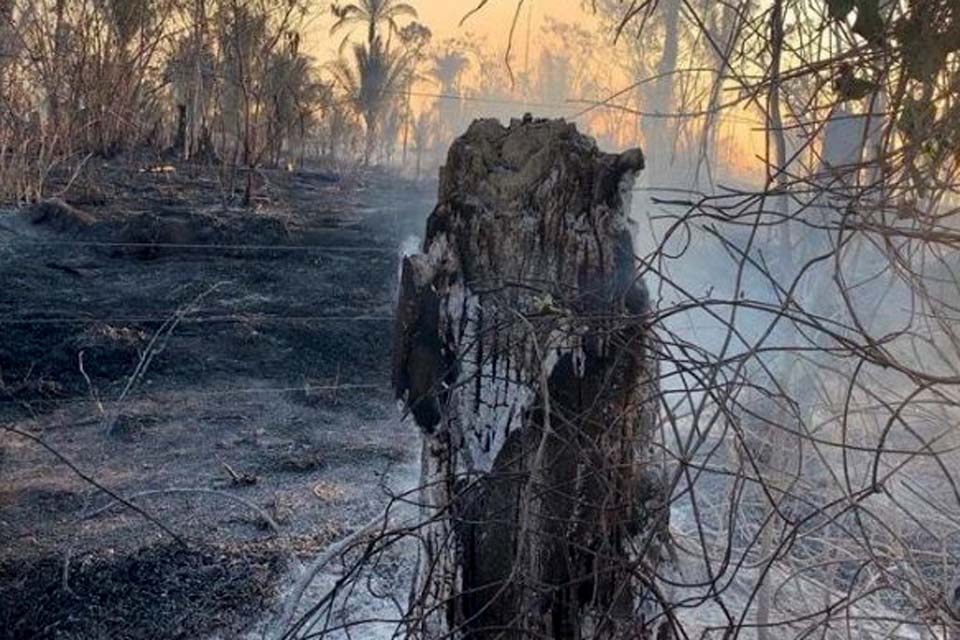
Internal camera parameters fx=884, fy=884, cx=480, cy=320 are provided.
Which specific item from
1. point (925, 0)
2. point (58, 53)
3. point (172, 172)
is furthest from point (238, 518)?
point (172, 172)

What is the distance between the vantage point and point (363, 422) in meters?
4.07

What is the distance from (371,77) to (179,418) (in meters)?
21.4

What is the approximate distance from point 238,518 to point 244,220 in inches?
253

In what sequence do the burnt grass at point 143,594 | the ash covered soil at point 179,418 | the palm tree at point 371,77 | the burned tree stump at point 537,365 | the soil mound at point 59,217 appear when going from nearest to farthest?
the burned tree stump at point 537,365 → the burnt grass at point 143,594 → the ash covered soil at point 179,418 → the soil mound at point 59,217 → the palm tree at point 371,77

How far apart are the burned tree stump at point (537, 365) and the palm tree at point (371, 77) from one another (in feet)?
74.7

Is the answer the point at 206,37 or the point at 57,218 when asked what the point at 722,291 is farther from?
the point at 206,37

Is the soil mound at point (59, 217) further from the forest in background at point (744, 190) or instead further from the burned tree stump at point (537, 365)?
the burned tree stump at point (537, 365)

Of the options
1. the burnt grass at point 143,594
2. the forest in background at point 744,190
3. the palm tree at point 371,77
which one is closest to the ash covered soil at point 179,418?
the burnt grass at point 143,594

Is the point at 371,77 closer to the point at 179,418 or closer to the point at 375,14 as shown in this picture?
the point at 375,14

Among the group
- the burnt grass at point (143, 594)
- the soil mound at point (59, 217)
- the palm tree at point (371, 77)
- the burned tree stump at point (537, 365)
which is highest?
the palm tree at point (371, 77)

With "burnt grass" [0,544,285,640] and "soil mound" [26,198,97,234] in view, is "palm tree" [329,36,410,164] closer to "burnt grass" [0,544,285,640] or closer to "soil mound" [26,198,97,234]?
"soil mound" [26,198,97,234]

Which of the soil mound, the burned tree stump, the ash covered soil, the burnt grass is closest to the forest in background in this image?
the burned tree stump

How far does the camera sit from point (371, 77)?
24.1m

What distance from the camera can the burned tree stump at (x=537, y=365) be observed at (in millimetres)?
1089
